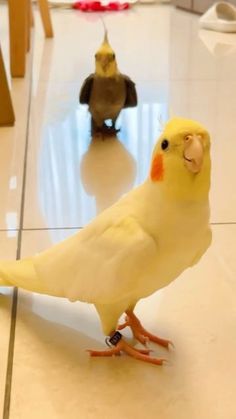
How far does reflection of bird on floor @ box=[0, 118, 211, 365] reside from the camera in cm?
56

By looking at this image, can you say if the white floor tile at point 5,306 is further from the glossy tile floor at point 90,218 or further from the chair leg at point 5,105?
the chair leg at point 5,105

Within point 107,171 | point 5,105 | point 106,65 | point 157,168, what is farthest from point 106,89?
point 157,168

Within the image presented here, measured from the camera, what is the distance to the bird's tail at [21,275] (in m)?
0.70

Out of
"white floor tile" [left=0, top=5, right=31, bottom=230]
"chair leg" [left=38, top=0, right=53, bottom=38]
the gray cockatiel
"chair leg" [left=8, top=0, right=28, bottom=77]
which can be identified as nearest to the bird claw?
"white floor tile" [left=0, top=5, right=31, bottom=230]

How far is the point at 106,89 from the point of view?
1.27 meters

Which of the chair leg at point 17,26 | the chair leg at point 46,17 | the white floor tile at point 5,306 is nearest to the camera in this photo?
the white floor tile at point 5,306

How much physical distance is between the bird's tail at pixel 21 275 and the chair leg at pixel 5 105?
75cm

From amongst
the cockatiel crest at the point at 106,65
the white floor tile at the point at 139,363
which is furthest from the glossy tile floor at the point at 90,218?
the cockatiel crest at the point at 106,65

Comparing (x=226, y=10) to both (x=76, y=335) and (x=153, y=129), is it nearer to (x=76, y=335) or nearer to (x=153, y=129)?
(x=153, y=129)

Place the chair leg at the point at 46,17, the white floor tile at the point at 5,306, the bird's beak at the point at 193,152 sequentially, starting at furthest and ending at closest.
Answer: the chair leg at the point at 46,17 → the white floor tile at the point at 5,306 → the bird's beak at the point at 193,152

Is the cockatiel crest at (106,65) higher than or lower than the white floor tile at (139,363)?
higher

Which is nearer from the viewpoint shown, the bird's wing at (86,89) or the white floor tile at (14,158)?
the white floor tile at (14,158)

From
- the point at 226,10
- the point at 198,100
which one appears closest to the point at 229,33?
the point at 226,10

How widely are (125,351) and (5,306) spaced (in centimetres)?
18
